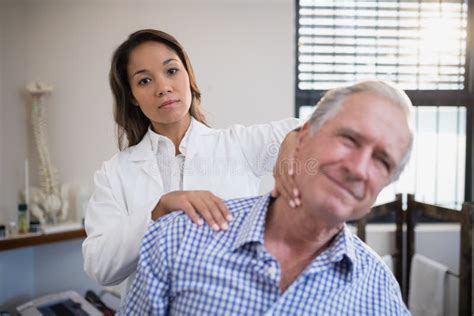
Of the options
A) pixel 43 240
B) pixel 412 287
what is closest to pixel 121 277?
pixel 43 240

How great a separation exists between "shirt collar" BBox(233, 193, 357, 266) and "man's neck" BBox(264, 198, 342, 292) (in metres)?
0.02

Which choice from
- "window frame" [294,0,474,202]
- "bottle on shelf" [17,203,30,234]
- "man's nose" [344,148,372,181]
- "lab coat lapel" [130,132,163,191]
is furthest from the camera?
"window frame" [294,0,474,202]

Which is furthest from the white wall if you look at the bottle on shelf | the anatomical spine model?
→ the bottle on shelf

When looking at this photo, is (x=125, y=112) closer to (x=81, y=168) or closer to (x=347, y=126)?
(x=347, y=126)

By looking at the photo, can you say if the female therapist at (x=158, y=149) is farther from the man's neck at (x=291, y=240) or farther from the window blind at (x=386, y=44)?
the window blind at (x=386, y=44)

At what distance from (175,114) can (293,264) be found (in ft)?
1.79

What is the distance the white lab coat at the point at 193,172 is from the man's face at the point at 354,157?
1.41 ft

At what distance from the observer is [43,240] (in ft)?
6.75

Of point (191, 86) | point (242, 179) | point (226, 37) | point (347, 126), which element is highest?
point (226, 37)

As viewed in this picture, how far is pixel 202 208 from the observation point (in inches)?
37.3

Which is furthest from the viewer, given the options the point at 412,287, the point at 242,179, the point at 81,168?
the point at 412,287

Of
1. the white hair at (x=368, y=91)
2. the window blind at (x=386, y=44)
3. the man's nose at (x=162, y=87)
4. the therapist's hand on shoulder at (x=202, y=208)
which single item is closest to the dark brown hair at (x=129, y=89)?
the man's nose at (x=162, y=87)

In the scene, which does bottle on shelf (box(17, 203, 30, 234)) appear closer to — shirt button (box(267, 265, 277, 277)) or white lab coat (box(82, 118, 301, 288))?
white lab coat (box(82, 118, 301, 288))

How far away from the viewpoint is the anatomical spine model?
2137 mm
